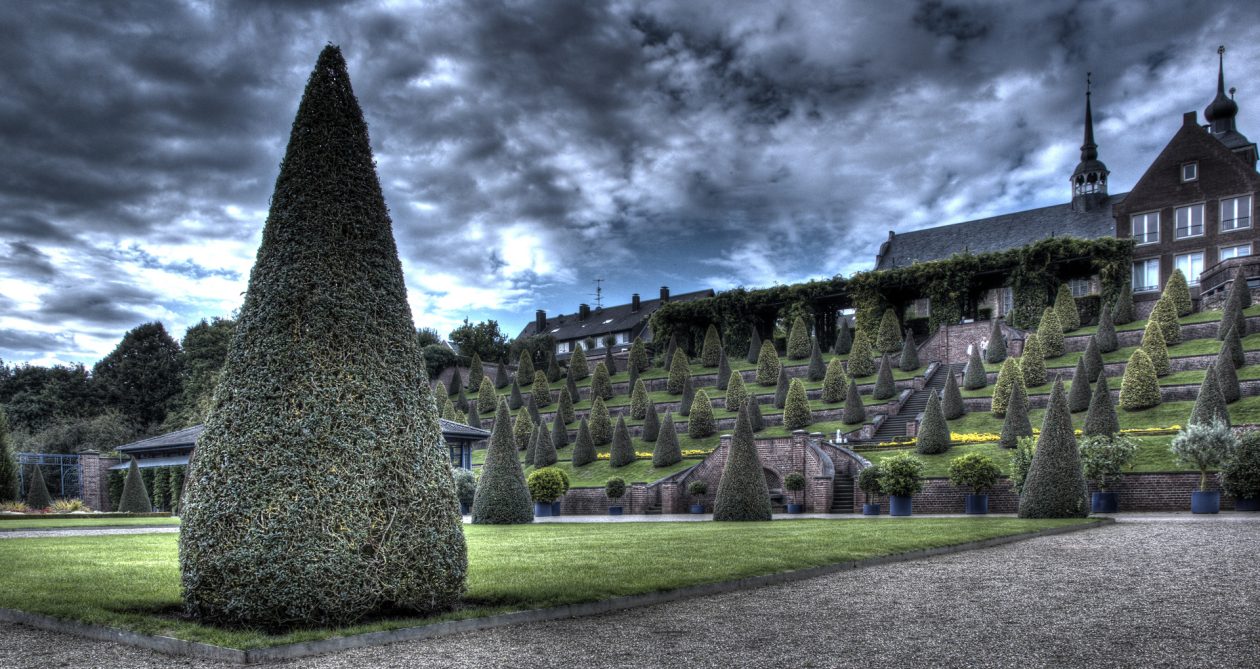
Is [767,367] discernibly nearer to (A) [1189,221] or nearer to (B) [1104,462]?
(A) [1189,221]

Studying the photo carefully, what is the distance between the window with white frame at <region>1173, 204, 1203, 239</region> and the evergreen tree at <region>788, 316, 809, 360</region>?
20920mm

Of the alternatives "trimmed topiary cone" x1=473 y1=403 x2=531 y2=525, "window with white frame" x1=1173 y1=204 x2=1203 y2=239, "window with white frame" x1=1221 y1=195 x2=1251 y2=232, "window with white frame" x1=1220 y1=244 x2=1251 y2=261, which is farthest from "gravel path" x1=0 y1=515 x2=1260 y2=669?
"window with white frame" x1=1173 y1=204 x2=1203 y2=239

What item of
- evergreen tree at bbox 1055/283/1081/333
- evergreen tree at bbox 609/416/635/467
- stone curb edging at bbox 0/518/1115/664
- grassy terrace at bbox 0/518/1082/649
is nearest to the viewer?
stone curb edging at bbox 0/518/1115/664

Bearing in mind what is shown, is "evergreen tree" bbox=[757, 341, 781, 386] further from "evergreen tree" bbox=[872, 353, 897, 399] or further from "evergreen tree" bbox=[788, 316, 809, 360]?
"evergreen tree" bbox=[872, 353, 897, 399]

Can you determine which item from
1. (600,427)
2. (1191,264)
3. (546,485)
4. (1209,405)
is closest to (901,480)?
(1209,405)

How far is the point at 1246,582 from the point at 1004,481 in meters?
16.5

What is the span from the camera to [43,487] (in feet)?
108

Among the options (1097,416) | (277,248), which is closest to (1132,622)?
(277,248)

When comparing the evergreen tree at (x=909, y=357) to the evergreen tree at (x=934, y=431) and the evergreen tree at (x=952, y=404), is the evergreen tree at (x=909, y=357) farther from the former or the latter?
the evergreen tree at (x=934, y=431)

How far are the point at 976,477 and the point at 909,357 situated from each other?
2414 centimetres

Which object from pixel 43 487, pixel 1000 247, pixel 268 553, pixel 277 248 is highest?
pixel 1000 247

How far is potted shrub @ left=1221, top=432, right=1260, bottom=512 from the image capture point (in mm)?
20172

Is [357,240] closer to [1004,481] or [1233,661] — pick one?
[1233,661]

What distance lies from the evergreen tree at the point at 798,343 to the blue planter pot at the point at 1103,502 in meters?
30.7
